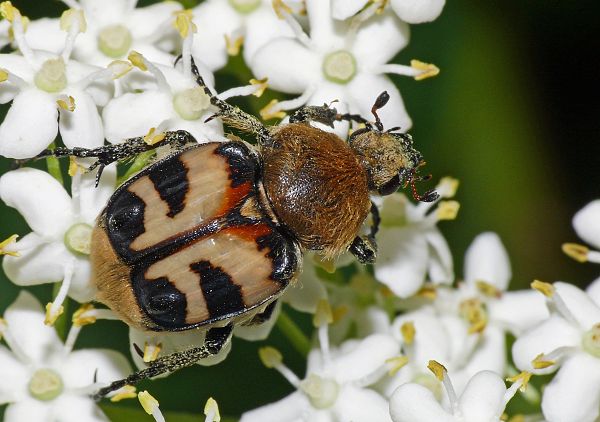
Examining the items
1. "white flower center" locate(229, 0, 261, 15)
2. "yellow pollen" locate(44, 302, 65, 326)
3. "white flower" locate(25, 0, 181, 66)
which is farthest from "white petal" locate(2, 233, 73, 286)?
"white flower center" locate(229, 0, 261, 15)

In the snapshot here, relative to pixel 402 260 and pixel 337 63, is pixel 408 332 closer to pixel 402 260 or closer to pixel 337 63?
pixel 402 260

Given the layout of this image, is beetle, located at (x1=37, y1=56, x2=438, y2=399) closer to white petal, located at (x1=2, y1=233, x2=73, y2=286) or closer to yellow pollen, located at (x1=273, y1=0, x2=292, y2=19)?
white petal, located at (x1=2, y1=233, x2=73, y2=286)

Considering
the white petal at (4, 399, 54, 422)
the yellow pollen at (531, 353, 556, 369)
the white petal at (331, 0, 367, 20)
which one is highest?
the white petal at (331, 0, 367, 20)

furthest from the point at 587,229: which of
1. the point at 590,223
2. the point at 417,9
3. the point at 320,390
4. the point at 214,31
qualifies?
the point at 214,31

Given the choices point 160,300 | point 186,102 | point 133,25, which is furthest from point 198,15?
point 160,300

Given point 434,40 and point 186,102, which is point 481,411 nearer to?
point 186,102
